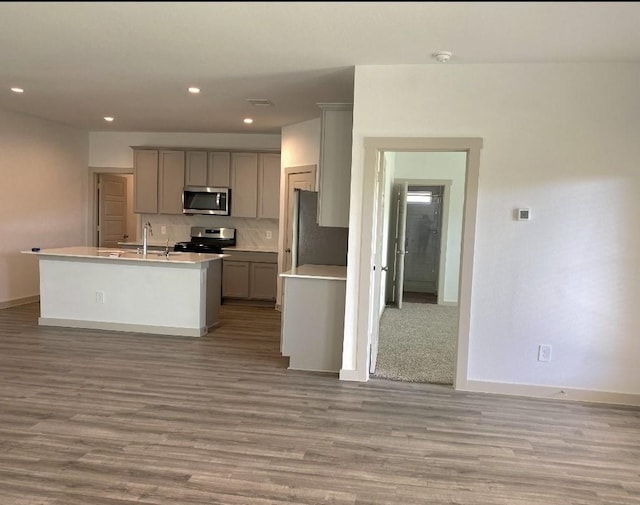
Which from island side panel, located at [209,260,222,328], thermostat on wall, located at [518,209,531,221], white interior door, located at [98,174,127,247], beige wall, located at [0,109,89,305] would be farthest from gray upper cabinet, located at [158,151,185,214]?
thermostat on wall, located at [518,209,531,221]

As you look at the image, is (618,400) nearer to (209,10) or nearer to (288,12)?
(288,12)

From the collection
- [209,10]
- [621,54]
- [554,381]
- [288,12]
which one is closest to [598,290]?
[554,381]

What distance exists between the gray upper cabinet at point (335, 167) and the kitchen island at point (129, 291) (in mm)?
1743

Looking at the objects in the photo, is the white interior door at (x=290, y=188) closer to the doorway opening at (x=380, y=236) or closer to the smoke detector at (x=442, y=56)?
the doorway opening at (x=380, y=236)

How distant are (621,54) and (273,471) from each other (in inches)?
139

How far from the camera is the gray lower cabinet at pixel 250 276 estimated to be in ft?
23.2

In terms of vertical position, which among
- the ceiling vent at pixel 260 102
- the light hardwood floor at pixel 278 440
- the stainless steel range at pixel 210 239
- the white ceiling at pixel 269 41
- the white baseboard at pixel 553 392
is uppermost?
the ceiling vent at pixel 260 102

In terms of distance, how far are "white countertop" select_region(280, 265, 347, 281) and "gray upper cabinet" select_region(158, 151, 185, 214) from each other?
10.7 ft

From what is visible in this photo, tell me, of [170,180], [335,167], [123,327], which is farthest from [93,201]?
[335,167]

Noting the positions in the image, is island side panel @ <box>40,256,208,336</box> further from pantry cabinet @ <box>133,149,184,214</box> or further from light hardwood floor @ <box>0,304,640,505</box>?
pantry cabinet @ <box>133,149,184,214</box>

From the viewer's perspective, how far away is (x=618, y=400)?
3.68 meters

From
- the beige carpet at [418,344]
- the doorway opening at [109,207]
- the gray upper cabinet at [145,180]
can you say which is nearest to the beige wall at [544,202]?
the beige carpet at [418,344]

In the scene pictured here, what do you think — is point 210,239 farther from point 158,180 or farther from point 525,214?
point 525,214

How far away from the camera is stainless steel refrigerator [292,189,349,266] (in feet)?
16.8
